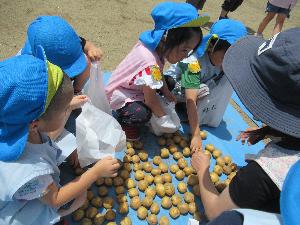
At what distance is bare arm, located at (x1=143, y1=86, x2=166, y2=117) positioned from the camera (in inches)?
85.7

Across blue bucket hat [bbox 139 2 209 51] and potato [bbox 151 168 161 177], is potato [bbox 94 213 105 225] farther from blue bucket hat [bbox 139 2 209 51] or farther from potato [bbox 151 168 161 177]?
blue bucket hat [bbox 139 2 209 51]

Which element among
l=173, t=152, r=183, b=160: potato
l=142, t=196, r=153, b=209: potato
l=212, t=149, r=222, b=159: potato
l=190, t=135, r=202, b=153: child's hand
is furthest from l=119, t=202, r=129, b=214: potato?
l=212, t=149, r=222, b=159: potato

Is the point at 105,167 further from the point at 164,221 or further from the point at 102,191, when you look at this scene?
the point at 164,221

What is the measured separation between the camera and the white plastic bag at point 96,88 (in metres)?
2.07

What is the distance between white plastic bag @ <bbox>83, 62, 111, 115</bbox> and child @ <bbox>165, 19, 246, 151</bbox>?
582 millimetres

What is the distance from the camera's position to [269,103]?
1268mm

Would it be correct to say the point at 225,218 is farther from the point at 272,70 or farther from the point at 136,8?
the point at 136,8

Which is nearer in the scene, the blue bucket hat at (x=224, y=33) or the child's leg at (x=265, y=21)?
the blue bucket hat at (x=224, y=33)

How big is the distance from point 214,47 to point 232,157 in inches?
31.8

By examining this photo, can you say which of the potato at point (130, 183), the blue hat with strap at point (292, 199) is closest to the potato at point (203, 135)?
the potato at point (130, 183)

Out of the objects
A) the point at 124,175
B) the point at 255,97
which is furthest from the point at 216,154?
the point at 255,97

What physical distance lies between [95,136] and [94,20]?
2598 millimetres

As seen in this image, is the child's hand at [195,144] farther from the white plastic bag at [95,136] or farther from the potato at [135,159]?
the white plastic bag at [95,136]

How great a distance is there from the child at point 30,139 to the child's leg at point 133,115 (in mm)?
719
